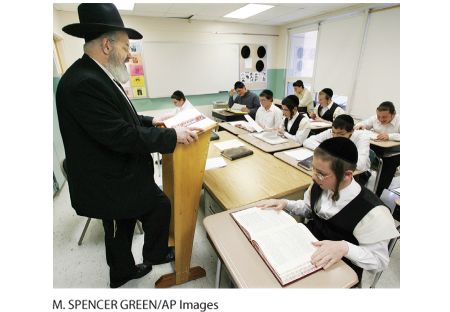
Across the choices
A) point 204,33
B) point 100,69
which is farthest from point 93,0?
point 204,33

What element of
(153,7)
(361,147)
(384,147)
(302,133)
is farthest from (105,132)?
(153,7)

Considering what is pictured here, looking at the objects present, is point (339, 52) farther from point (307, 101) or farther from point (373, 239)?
point (373, 239)

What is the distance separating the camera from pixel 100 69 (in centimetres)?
105

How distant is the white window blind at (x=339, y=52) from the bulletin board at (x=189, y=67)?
206 centimetres

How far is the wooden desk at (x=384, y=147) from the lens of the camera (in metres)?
2.42

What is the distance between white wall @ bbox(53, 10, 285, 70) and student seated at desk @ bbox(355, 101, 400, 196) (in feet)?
12.7

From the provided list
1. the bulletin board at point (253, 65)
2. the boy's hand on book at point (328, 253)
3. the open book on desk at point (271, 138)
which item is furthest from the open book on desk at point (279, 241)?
the bulletin board at point (253, 65)

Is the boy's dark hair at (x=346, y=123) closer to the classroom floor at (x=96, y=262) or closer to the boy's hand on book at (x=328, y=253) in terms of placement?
the classroom floor at (x=96, y=262)

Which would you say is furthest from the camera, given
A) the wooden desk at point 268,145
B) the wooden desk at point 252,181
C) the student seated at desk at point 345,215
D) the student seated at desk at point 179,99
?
the student seated at desk at point 179,99

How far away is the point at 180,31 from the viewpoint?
15.5 ft

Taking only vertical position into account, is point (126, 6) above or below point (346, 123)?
above

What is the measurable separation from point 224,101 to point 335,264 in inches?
198

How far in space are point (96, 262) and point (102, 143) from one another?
4.49ft

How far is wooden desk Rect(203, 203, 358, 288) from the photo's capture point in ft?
2.57
